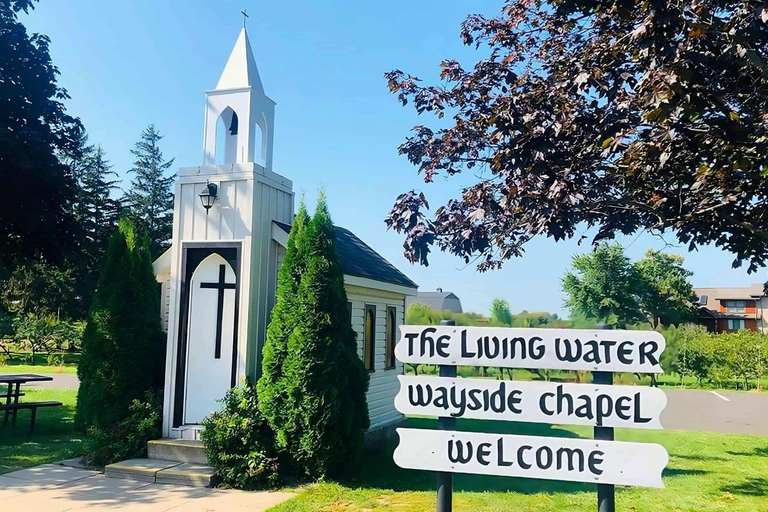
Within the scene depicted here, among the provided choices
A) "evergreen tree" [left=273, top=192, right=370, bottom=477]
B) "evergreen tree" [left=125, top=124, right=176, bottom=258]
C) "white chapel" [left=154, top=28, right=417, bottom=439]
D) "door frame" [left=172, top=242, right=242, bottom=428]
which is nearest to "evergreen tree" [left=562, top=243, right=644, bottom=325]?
"evergreen tree" [left=273, top=192, right=370, bottom=477]

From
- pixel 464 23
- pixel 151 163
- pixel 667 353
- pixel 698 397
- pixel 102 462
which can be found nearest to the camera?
pixel 667 353

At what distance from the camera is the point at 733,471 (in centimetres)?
958

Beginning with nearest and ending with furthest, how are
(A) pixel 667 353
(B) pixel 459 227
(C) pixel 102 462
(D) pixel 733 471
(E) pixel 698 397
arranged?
(A) pixel 667 353, (B) pixel 459 227, (C) pixel 102 462, (D) pixel 733 471, (E) pixel 698 397

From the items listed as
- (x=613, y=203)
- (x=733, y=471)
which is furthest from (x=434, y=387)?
(x=733, y=471)

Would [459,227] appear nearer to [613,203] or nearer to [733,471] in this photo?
[613,203]

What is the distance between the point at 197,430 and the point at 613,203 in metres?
6.56

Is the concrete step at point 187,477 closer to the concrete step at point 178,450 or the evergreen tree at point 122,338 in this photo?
the concrete step at point 178,450

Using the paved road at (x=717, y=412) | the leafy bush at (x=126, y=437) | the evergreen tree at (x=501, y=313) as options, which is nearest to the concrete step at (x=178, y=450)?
the leafy bush at (x=126, y=437)

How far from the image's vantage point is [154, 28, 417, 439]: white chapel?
8.77 metres

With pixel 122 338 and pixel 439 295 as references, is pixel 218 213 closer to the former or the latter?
pixel 122 338

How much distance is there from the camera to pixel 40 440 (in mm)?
11148

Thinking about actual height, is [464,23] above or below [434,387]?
above

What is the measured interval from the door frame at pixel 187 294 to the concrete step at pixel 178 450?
36cm

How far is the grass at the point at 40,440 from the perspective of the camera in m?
9.37
